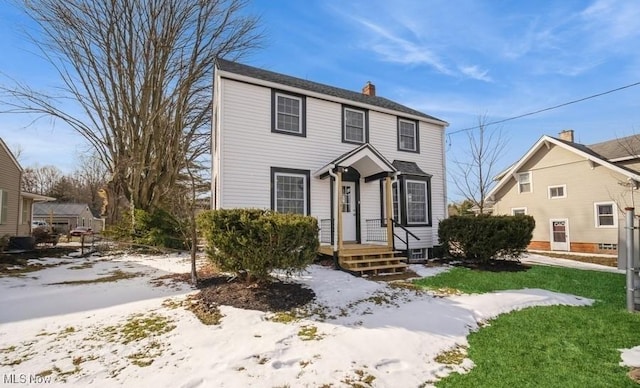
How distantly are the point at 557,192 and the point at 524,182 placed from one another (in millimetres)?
2024

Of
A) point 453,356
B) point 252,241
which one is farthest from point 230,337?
point 453,356

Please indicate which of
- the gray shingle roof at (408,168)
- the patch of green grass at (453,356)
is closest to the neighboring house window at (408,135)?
the gray shingle roof at (408,168)

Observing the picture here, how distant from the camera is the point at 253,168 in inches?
391

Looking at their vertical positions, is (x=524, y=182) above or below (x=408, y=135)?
below

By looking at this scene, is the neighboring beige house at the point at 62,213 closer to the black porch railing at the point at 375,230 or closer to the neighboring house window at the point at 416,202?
the black porch railing at the point at 375,230

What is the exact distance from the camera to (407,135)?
1335 centimetres

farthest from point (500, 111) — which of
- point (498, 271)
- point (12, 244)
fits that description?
point (12, 244)

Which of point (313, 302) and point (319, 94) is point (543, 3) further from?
point (313, 302)

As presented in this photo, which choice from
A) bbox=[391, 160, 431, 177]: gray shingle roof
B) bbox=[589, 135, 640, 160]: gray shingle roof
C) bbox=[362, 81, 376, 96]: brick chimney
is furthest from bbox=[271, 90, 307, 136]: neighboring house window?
bbox=[589, 135, 640, 160]: gray shingle roof

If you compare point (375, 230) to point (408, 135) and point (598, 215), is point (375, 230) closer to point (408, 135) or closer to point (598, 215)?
point (408, 135)

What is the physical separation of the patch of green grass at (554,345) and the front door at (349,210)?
3.83 meters

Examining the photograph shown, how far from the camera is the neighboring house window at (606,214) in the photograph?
16.2 m

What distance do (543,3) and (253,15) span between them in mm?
14007

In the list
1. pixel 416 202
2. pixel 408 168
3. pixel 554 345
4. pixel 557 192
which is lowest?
pixel 554 345
